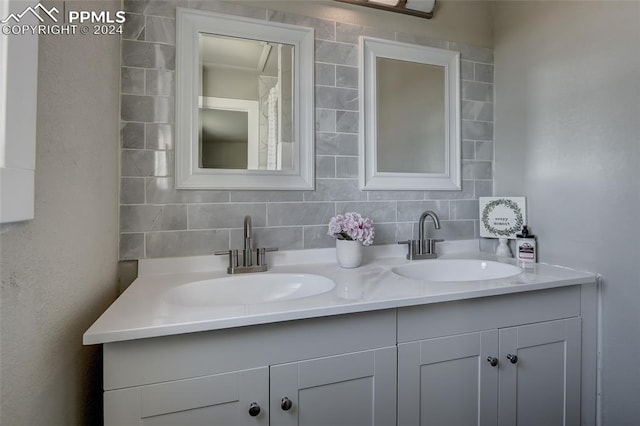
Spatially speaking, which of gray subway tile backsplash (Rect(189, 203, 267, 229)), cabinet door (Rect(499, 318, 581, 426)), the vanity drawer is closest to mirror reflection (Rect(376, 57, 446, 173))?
gray subway tile backsplash (Rect(189, 203, 267, 229))

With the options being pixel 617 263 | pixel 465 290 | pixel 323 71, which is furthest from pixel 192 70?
pixel 617 263

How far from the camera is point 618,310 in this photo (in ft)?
3.72

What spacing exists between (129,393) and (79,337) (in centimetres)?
23

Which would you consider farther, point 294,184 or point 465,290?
point 294,184

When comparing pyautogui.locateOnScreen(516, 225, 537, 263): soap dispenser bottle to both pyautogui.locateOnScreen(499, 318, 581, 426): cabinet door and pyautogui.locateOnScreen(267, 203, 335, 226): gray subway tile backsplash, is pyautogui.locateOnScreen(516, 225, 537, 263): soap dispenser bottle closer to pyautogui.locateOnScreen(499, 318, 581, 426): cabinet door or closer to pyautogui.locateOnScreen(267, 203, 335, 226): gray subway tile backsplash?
pyautogui.locateOnScreen(499, 318, 581, 426): cabinet door

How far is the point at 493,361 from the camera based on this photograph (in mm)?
1031

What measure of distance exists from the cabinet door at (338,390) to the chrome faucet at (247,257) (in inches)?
18.5

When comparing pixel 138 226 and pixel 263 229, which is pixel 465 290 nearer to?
pixel 263 229

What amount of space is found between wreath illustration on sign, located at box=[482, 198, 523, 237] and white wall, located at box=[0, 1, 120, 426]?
66.1 inches

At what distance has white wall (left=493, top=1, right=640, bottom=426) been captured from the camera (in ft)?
3.59

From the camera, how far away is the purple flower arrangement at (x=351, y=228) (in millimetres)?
1292

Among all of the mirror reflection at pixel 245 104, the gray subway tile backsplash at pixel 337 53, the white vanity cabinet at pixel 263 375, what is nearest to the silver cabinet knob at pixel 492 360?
the white vanity cabinet at pixel 263 375

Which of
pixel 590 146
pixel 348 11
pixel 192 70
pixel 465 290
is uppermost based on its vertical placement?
pixel 348 11

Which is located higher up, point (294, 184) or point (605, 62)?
point (605, 62)
